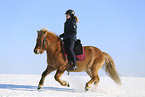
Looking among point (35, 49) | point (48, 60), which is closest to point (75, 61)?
point (48, 60)

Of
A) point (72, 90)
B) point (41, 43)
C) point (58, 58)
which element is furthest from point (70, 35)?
point (72, 90)

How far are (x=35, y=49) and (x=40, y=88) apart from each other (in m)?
1.34

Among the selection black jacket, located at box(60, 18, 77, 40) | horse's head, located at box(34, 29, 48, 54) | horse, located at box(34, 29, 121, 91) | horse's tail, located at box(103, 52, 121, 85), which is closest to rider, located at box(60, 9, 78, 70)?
black jacket, located at box(60, 18, 77, 40)

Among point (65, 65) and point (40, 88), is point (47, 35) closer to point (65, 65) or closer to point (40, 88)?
point (65, 65)

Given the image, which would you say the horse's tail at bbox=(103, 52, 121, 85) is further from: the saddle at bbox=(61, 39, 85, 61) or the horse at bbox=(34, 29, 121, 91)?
the saddle at bbox=(61, 39, 85, 61)

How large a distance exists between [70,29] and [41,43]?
1.05 meters

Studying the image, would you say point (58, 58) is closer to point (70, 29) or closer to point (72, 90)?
point (70, 29)

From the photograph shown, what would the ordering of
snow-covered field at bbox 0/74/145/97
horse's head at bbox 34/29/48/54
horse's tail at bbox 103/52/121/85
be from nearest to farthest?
snow-covered field at bbox 0/74/145/97
horse's head at bbox 34/29/48/54
horse's tail at bbox 103/52/121/85

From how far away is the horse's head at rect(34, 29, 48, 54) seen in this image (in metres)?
6.30

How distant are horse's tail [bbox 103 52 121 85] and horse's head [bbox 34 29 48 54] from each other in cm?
264

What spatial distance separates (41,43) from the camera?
6.31 m

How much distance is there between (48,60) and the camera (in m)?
6.50

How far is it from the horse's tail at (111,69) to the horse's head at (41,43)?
264cm

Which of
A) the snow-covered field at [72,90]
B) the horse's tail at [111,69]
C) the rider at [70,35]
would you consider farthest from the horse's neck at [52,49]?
the horse's tail at [111,69]
